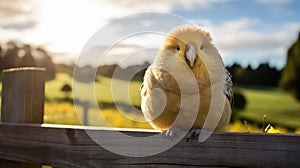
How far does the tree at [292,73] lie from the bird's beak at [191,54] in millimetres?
16399

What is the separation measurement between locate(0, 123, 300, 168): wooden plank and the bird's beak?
37 centimetres

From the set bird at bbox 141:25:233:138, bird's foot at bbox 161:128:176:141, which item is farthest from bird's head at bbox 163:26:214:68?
bird's foot at bbox 161:128:176:141

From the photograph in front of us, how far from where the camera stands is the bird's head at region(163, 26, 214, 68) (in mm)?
1916

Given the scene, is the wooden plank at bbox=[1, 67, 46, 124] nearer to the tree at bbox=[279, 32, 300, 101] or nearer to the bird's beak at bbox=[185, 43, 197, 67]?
the bird's beak at bbox=[185, 43, 197, 67]

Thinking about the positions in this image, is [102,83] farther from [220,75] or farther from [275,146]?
[275,146]

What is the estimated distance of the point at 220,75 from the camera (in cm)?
194

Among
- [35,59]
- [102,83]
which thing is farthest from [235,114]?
[102,83]

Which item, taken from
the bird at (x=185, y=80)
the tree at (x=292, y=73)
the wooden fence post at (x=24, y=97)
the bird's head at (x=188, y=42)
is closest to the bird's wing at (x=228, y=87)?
the bird at (x=185, y=80)

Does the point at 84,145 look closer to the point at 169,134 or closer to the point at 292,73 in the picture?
the point at 169,134

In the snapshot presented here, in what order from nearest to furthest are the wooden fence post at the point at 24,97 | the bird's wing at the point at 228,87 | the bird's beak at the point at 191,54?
the bird's beak at the point at 191,54 < the bird's wing at the point at 228,87 < the wooden fence post at the point at 24,97

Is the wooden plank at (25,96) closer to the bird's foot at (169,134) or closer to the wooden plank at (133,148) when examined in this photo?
the wooden plank at (133,148)

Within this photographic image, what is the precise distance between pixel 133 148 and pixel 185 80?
1.23ft

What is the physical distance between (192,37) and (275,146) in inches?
28.0

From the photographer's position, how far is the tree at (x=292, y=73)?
17625 millimetres
